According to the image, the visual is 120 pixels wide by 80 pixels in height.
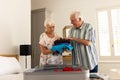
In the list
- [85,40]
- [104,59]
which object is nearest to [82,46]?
[85,40]

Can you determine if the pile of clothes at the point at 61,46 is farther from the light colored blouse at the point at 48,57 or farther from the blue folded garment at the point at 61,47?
the light colored blouse at the point at 48,57

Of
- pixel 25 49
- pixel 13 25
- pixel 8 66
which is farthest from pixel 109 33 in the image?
pixel 8 66

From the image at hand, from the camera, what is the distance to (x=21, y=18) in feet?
11.1

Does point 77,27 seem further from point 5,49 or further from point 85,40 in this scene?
point 5,49

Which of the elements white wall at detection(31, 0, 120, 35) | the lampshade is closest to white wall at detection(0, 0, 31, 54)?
the lampshade

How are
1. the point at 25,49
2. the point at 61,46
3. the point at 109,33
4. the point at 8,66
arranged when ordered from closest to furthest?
the point at 61,46 < the point at 8,66 < the point at 25,49 < the point at 109,33

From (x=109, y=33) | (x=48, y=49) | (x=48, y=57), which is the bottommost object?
(x=48, y=57)

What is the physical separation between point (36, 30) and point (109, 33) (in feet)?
6.29

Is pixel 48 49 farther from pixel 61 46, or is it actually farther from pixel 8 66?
pixel 8 66

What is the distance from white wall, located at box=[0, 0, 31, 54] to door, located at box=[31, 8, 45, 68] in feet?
3.02

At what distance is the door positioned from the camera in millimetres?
4445

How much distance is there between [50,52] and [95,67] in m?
0.60

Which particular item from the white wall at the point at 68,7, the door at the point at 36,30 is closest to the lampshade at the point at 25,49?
the door at the point at 36,30

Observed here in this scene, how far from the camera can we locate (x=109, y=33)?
4172 mm
